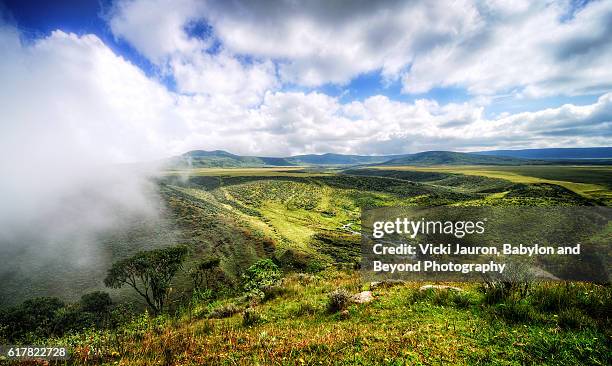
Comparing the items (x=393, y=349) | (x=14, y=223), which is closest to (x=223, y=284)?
(x=393, y=349)

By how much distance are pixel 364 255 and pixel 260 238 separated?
58.8m

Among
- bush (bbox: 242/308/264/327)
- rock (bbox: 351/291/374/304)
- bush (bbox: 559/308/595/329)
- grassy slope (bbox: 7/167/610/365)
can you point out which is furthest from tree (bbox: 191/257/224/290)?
bush (bbox: 559/308/595/329)

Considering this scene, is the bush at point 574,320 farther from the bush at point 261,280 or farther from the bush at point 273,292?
the bush at point 261,280

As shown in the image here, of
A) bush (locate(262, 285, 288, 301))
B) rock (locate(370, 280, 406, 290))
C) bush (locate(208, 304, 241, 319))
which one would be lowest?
bush (locate(262, 285, 288, 301))

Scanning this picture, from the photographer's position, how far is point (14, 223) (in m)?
70.4

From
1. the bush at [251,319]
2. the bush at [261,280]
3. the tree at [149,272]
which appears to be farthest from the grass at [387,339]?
the tree at [149,272]

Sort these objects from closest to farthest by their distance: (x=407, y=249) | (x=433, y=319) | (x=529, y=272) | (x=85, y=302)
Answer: (x=433, y=319), (x=529, y=272), (x=407, y=249), (x=85, y=302)

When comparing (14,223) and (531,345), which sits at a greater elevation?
(531,345)

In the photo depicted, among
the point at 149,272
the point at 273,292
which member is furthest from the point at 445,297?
the point at 149,272

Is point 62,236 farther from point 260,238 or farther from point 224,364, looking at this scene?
point 224,364

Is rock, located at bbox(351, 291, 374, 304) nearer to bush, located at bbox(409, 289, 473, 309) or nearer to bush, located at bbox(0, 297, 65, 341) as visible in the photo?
bush, located at bbox(409, 289, 473, 309)

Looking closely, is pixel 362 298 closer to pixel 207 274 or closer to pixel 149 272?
pixel 149 272

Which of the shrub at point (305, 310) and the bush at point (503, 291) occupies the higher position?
the bush at point (503, 291)

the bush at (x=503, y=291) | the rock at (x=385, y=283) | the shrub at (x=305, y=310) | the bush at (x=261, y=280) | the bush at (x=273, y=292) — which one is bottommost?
the bush at (x=261, y=280)
